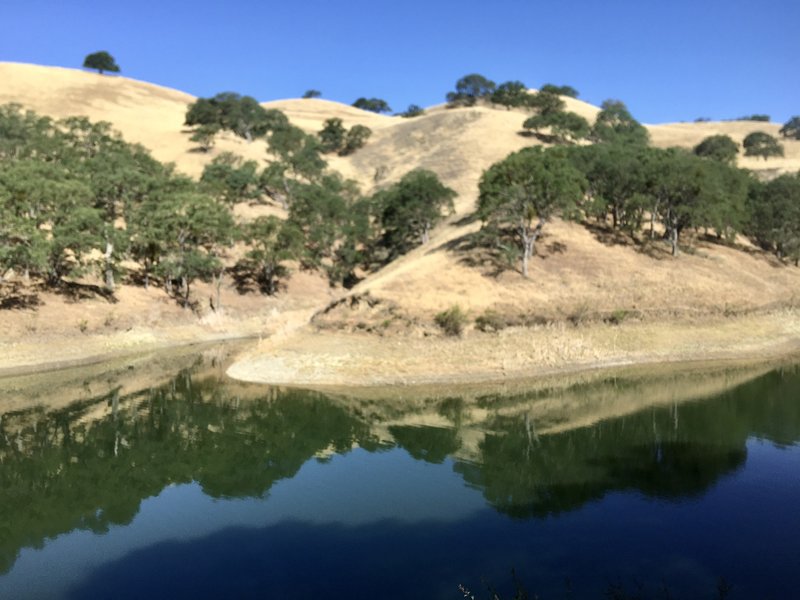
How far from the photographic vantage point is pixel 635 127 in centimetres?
12288

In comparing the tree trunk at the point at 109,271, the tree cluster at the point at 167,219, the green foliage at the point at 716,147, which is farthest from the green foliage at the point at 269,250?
the green foliage at the point at 716,147

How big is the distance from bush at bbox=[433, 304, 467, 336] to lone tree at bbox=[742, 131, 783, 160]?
95.9m

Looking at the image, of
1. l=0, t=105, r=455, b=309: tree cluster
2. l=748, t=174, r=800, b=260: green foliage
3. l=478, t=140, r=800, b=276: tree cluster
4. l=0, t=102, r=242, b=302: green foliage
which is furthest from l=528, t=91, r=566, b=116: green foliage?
l=0, t=102, r=242, b=302: green foliage

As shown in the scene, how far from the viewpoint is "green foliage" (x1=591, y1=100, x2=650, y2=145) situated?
10925 cm

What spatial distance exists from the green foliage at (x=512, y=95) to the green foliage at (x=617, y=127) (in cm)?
1964

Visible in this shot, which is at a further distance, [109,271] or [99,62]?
[99,62]

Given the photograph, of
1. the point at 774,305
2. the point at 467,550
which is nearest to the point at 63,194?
the point at 467,550

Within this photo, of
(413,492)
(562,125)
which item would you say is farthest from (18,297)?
(562,125)

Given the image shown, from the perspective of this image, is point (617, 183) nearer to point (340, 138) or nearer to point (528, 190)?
point (528, 190)

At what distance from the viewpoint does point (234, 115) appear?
120125 mm

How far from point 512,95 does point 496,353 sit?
12008 cm

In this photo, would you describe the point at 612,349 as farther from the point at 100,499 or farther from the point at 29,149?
the point at 29,149

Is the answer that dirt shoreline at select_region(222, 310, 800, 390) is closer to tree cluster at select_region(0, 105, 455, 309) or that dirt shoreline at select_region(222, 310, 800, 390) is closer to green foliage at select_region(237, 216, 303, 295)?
tree cluster at select_region(0, 105, 455, 309)

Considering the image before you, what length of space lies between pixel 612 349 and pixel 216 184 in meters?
58.5
